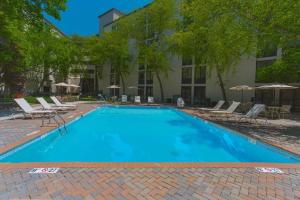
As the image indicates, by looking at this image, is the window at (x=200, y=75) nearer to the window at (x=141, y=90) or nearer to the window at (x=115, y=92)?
the window at (x=141, y=90)

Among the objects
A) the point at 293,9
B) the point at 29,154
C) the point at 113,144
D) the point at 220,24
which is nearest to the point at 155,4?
the point at 220,24

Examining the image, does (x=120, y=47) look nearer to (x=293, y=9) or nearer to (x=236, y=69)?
(x=236, y=69)

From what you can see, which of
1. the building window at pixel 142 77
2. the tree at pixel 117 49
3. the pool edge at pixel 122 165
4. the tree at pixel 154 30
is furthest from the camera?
the building window at pixel 142 77

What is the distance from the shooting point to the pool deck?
11.7ft

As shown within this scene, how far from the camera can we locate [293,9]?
951 cm

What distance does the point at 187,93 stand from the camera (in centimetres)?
3067

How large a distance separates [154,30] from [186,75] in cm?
712

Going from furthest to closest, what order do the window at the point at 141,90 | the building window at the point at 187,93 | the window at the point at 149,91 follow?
the window at the point at 141,90, the window at the point at 149,91, the building window at the point at 187,93

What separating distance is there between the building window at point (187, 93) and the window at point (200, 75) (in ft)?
5.13

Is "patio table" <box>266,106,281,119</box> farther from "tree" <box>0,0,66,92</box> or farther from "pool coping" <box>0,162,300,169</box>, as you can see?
"tree" <box>0,0,66,92</box>

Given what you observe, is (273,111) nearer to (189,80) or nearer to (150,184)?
(150,184)

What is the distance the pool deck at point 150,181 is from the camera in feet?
11.7

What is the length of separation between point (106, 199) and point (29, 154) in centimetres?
384

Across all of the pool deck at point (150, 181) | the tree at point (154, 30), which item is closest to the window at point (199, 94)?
the tree at point (154, 30)
